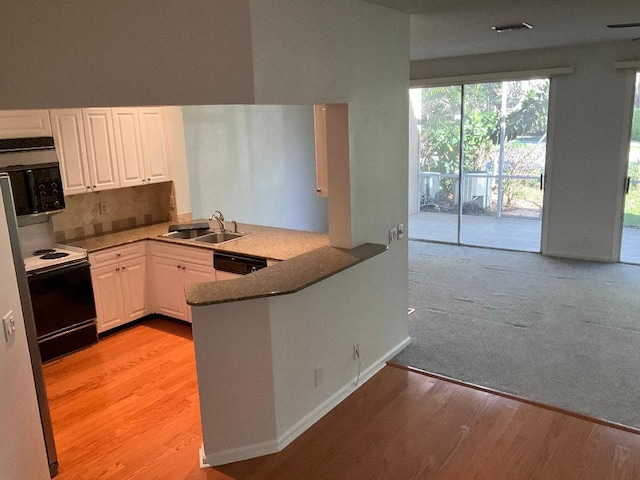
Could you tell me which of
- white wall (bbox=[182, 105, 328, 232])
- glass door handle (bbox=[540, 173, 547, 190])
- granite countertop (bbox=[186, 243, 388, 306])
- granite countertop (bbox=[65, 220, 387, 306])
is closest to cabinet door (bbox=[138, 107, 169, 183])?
white wall (bbox=[182, 105, 328, 232])

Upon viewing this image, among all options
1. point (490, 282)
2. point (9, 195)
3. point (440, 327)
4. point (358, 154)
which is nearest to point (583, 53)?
point (490, 282)

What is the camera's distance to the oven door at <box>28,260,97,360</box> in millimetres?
3898

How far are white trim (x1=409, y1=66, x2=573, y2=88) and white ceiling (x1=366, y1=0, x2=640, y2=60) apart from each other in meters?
0.33

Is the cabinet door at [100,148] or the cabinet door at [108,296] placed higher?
the cabinet door at [100,148]

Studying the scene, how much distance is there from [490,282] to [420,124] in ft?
10.4

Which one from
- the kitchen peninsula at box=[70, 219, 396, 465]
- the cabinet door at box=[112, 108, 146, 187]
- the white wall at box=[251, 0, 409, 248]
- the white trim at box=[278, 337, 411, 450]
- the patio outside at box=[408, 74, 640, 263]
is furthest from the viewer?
the patio outside at box=[408, 74, 640, 263]

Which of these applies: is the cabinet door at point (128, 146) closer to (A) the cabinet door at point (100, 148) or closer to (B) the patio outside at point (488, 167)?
(A) the cabinet door at point (100, 148)

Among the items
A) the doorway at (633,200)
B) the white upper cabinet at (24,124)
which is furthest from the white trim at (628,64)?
the white upper cabinet at (24,124)

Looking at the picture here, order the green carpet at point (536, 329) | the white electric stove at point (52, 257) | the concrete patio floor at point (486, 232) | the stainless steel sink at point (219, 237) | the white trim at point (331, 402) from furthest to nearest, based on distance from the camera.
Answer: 1. the concrete patio floor at point (486, 232)
2. the stainless steel sink at point (219, 237)
3. the white electric stove at point (52, 257)
4. the green carpet at point (536, 329)
5. the white trim at point (331, 402)

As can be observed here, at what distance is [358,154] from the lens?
11.0 feet

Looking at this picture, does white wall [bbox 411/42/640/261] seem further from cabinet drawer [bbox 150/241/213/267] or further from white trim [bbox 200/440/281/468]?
white trim [bbox 200/440/281/468]

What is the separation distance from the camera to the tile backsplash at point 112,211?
4.71 metres

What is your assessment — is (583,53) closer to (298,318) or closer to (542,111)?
(542,111)

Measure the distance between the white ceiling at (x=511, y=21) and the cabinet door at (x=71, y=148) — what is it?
106 inches
